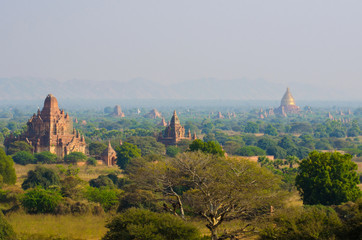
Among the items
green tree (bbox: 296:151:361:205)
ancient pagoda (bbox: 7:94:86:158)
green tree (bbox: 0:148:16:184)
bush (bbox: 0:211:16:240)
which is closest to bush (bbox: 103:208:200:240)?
bush (bbox: 0:211:16:240)

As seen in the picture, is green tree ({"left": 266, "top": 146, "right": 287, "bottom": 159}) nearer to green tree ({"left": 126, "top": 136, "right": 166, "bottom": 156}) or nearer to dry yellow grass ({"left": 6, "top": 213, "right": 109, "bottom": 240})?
green tree ({"left": 126, "top": 136, "right": 166, "bottom": 156})

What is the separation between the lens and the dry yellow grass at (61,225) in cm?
2839

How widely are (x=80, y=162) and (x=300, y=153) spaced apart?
122 ft

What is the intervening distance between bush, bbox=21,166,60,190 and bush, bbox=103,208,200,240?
22.8 meters

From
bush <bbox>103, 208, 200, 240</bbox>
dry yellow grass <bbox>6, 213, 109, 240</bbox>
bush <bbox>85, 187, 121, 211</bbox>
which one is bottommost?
dry yellow grass <bbox>6, 213, 109, 240</bbox>

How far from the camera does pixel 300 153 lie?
273ft

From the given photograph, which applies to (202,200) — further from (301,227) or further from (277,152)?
(277,152)

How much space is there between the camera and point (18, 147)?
67.3 meters

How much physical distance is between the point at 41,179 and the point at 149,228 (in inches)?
1014

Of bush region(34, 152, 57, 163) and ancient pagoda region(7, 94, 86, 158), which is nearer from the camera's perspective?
bush region(34, 152, 57, 163)

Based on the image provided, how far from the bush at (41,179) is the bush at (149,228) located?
2284cm

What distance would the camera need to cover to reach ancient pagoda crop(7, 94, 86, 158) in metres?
69.6

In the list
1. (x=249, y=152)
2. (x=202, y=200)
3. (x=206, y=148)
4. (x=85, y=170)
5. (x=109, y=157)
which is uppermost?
(x=202, y=200)

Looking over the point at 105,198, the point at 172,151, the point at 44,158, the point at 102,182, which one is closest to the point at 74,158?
the point at 44,158
